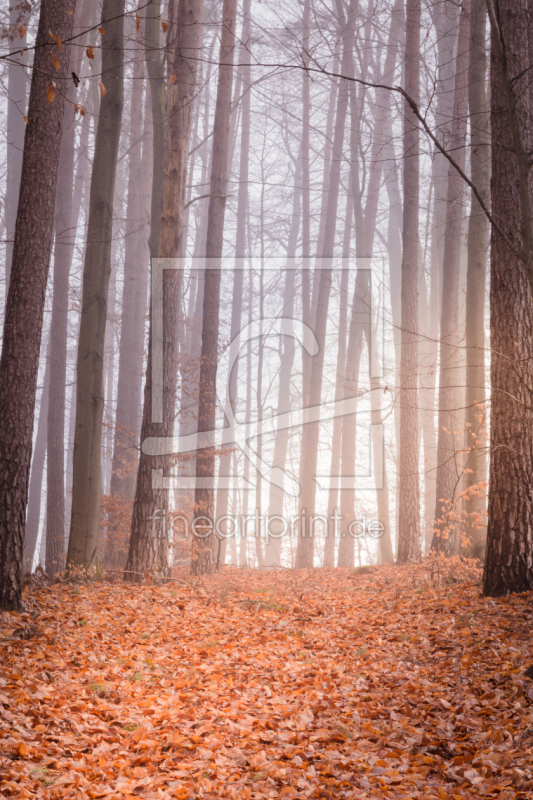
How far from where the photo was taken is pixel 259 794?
3.24 m

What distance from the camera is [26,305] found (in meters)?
6.15

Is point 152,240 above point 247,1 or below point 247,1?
below

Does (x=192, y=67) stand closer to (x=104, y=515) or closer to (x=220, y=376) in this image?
(x=104, y=515)

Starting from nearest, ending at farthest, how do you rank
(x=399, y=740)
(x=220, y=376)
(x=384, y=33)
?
1. (x=399, y=740)
2. (x=384, y=33)
3. (x=220, y=376)

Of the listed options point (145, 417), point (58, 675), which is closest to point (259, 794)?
point (58, 675)

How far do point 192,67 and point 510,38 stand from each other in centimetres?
554

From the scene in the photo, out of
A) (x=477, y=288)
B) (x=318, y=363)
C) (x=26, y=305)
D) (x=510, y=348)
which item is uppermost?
(x=318, y=363)

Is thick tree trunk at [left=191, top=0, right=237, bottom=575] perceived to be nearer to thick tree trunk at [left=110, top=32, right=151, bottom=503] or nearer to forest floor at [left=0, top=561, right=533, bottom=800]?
thick tree trunk at [left=110, top=32, right=151, bottom=503]

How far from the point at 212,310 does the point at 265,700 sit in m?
8.87

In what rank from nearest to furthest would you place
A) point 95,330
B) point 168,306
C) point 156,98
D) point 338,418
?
point 95,330, point 168,306, point 156,98, point 338,418

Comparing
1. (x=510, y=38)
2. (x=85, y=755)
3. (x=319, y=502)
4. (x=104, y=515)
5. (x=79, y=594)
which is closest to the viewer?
(x=85, y=755)

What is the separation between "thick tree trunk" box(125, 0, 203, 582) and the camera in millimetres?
8812

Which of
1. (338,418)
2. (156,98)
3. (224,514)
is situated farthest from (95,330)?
(338,418)

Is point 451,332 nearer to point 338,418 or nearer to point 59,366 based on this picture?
point 338,418
